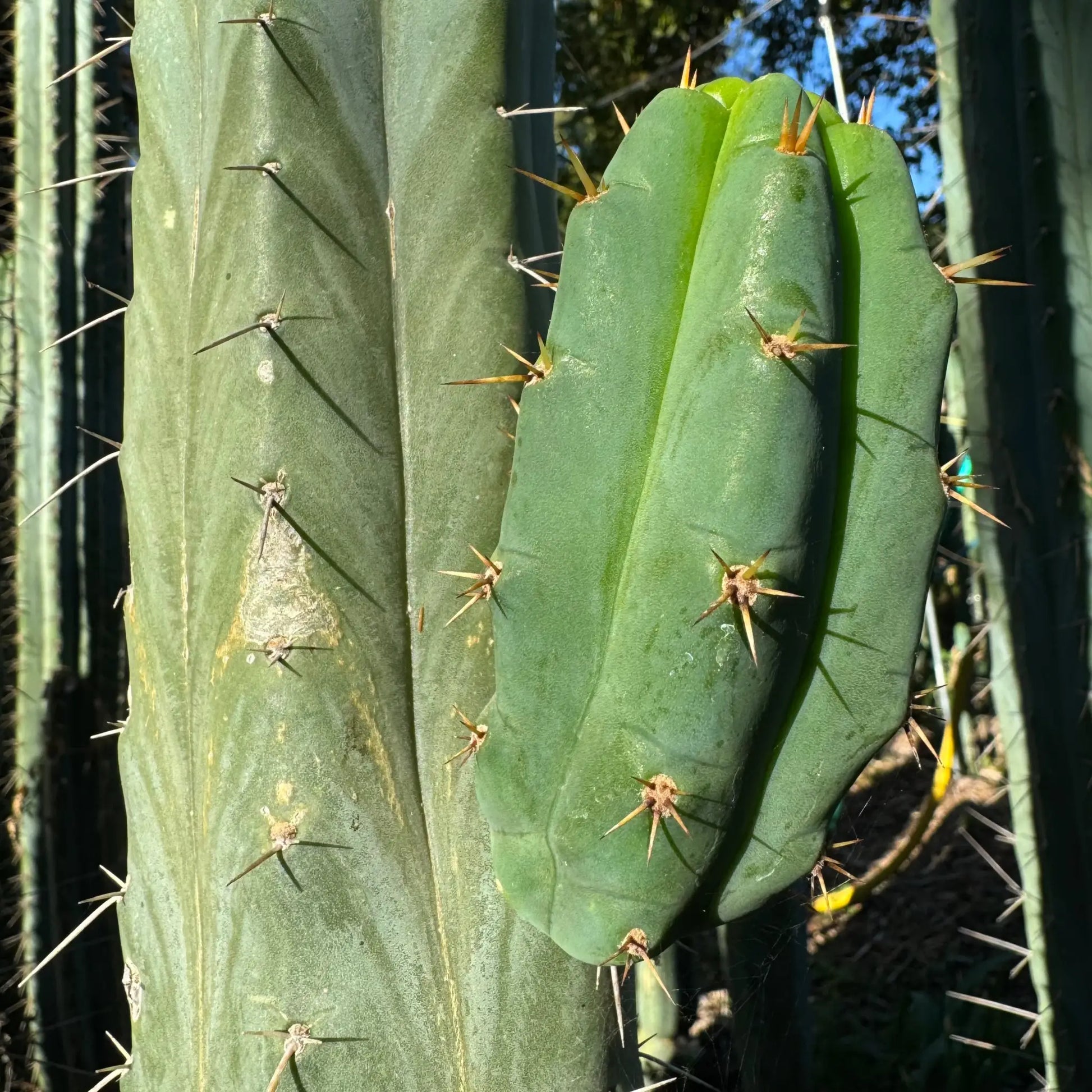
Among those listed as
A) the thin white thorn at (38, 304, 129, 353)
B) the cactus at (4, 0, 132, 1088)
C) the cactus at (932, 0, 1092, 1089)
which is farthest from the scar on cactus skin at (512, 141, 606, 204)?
the cactus at (4, 0, 132, 1088)

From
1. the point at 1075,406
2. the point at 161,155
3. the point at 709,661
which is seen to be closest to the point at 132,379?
the point at 161,155

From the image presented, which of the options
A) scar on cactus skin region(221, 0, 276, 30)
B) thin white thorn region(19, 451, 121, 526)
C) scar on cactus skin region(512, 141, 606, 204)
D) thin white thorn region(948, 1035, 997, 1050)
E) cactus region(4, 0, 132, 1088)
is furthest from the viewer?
cactus region(4, 0, 132, 1088)

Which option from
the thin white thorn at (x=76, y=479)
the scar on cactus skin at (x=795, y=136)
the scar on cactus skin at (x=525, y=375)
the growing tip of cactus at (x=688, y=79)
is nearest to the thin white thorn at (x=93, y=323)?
the thin white thorn at (x=76, y=479)

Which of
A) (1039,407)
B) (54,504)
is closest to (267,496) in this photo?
(1039,407)

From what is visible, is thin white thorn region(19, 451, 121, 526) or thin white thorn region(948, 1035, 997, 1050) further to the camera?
thin white thorn region(948, 1035, 997, 1050)

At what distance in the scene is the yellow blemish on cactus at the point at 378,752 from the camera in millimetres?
1191

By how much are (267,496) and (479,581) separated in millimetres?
238

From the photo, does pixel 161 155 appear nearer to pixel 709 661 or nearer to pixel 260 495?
pixel 260 495

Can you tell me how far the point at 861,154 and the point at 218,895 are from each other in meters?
0.98

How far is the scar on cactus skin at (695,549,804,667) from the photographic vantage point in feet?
2.98

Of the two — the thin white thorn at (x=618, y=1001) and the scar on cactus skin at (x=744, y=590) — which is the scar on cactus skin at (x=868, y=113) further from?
the thin white thorn at (x=618, y=1001)

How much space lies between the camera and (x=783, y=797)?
101cm

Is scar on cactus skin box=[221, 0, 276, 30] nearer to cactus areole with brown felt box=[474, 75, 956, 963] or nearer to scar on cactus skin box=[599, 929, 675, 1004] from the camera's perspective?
cactus areole with brown felt box=[474, 75, 956, 963]

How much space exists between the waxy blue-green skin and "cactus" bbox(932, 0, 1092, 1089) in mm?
1253
